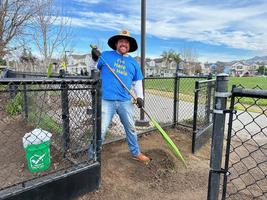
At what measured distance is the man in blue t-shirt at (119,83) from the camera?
3.62 m

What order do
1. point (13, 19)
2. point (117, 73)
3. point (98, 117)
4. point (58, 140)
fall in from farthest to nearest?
point (13, 19) → point (58, 140) → point (117, 73) → point (98, 117)

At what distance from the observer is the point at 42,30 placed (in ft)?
31.5

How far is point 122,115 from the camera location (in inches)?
150

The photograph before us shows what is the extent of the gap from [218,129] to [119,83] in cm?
228

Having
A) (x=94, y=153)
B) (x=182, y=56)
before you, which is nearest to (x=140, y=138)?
(x=94, y=153)

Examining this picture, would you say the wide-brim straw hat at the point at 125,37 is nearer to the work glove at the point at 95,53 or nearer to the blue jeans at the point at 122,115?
the work glove at the point at 95,53

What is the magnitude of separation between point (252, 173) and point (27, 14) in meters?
9.70

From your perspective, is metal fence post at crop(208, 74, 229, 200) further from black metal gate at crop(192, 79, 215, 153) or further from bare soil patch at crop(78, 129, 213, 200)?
black metal gate at crop(192, 79, 215, 153)

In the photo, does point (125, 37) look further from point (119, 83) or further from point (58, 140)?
point (58, 140)

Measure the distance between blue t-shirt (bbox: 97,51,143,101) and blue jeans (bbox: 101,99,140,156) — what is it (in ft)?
0.29

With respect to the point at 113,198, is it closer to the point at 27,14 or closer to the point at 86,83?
the point at 86,83

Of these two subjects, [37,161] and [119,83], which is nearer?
[37,161]

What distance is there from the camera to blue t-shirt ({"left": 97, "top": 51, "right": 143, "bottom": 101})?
3617mm

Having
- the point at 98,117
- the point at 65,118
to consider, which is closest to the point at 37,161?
the point at 65,118
